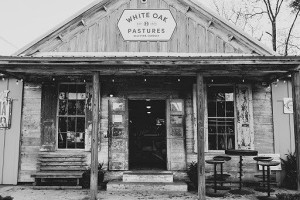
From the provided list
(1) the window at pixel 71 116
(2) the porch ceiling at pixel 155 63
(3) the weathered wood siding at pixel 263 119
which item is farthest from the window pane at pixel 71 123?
(3) the weathered wood siding at pixel 263 119

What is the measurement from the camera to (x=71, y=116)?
9.97 m

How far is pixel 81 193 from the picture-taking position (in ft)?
27.9

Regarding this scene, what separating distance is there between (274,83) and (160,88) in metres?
3.62

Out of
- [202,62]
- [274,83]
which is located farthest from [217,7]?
[202,62]

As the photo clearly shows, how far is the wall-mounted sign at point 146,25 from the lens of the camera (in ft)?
31.2

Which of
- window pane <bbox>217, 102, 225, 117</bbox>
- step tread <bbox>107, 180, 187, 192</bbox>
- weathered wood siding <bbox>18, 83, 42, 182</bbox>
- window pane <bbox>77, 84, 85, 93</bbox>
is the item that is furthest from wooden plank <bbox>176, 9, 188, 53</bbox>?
weathered wood siding <bbox>18, 83, 42, 182</bbox>

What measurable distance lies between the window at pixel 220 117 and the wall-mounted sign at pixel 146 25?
2.34 metres

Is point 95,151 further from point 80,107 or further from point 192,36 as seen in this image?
point 192,36

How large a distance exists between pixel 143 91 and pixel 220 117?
257cm

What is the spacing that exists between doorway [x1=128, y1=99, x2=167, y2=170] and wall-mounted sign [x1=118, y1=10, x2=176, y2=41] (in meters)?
4.12

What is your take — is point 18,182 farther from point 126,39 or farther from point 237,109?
point 237,109

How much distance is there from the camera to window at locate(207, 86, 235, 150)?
32.6 feet

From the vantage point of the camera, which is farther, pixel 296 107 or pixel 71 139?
pixel 71 139

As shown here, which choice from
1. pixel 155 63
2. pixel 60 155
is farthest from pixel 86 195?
pixel 155 63
